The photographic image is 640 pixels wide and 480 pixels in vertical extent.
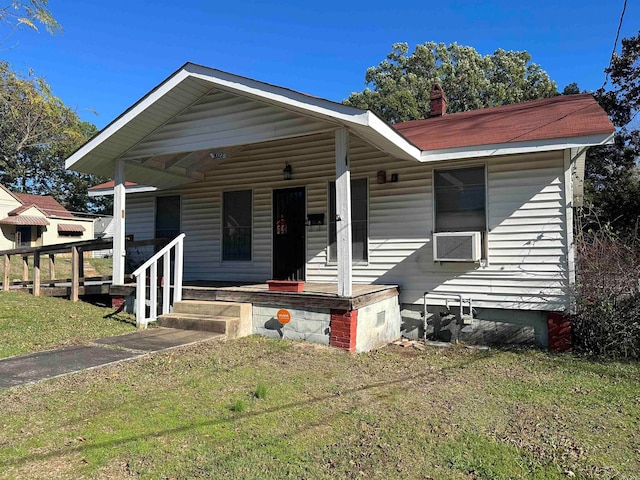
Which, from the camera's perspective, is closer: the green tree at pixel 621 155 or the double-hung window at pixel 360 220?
the double-hung window at pixel 360 220

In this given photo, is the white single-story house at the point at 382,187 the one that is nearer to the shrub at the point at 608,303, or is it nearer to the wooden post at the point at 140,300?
the shrub at the point at 608,303

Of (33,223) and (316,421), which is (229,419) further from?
(33,223)

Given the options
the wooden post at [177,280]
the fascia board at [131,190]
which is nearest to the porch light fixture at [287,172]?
the wooden post at [177,280]

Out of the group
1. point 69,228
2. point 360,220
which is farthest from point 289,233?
point 69,228

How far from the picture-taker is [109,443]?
2.79 m

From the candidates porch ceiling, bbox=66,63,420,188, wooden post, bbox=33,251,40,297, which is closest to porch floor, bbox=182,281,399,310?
porch ceiling, bbox=66,63,420,188

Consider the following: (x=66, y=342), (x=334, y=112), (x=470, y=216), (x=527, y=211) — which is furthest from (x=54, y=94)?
(x=527, y=211)

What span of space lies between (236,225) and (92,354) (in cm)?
457

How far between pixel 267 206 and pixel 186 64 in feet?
10.3

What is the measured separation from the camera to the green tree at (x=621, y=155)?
1436 cm

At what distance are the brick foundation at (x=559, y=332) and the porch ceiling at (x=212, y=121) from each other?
3138 mm

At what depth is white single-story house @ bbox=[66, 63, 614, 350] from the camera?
607 centimetres

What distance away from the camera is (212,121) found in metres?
6.60

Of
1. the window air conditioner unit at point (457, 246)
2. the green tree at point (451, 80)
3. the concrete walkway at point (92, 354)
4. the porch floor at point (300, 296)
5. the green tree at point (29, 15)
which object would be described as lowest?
the concrete walkway at point (92, 354)
